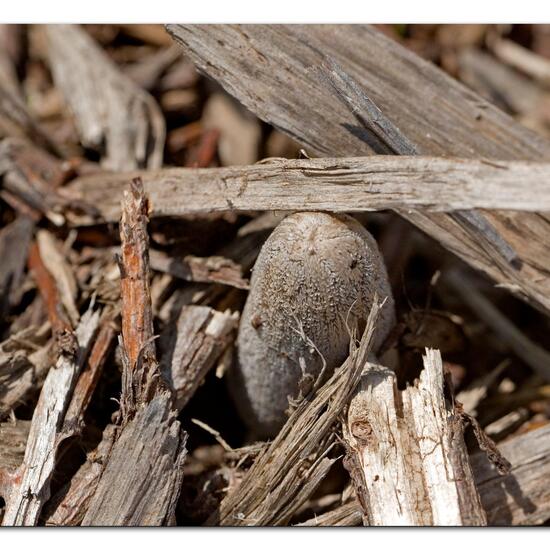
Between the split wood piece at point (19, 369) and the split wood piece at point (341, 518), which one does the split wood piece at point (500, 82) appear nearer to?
the split wood piece at point (341, 518)

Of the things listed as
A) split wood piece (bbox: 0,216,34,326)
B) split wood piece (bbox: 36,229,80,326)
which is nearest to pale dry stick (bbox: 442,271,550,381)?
split wood piece (bbox: 36,229,80,326)

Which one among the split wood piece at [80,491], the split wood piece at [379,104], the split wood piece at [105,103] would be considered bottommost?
the split wood piece at [80,491]

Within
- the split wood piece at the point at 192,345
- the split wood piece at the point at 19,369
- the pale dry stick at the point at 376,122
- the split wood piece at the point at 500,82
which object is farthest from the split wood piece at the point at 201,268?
the split wood piece at the point at 500,82

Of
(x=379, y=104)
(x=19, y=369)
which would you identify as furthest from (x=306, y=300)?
(x=19, y=369)

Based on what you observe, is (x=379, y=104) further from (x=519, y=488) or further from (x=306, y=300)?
(x=519, y=488)

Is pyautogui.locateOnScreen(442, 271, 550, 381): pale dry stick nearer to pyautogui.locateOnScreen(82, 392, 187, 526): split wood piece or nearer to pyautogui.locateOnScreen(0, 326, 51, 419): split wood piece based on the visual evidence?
pyautogui.locateOnScreen(82, 392, 187, 526): split wood piece

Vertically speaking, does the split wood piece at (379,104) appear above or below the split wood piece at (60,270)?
above

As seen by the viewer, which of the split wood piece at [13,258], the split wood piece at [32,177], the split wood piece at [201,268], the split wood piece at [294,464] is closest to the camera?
the split wood piece at [294,464]
